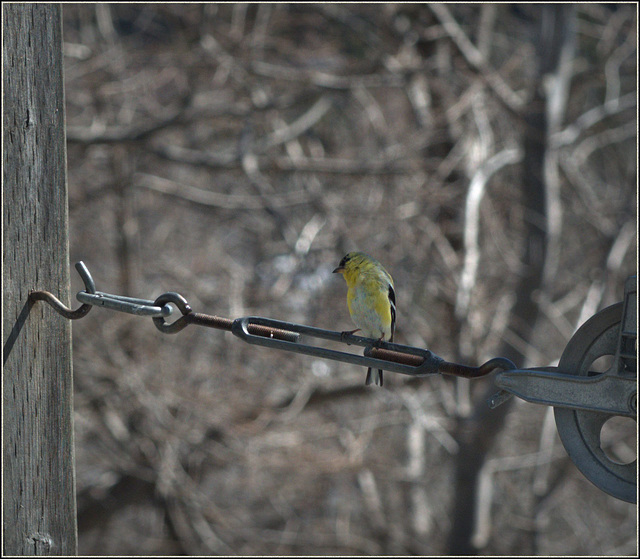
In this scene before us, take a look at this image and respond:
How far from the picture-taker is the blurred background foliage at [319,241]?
6.02 metres

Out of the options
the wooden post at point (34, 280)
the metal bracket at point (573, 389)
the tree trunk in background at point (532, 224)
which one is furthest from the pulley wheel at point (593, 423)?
the tree trunk in background at point (532, 224)

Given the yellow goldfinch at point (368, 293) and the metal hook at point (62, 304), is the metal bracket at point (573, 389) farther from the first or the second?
the yellow goldfinch at point (368, 293)

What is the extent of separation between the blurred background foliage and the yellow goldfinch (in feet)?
8.84

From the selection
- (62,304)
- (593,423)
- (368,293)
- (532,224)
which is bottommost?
(593,423)

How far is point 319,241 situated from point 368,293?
10.9 ft

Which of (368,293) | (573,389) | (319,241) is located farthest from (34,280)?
(319,241)

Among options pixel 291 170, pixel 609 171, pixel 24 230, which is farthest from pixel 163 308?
pixel 609 171

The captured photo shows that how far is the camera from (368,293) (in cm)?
298

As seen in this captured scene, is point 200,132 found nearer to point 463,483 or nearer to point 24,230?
point 463,483

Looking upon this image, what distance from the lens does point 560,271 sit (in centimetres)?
713

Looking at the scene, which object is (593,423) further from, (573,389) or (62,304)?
(62,304)

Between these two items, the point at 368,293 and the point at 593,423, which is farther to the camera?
the point at 368,293

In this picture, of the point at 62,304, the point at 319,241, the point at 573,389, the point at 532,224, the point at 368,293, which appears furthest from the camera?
the point at 319,241

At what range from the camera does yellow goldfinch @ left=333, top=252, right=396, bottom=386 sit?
2.98m
